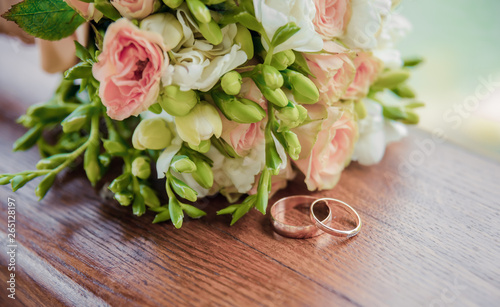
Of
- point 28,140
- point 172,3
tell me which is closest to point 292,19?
point 172,3

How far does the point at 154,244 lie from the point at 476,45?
94 cm

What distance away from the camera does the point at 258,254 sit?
50cm

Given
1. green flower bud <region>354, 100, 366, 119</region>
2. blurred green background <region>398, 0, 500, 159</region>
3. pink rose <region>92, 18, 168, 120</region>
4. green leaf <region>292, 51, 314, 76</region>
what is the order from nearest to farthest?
pink rose <region>92, 18, 168, 120</region>, green leaf <region>292, 51, 314, 76</region>, green flower bud <region>354, 100, 366, 119</region>, blurred green background <region>398, 0, 500, 159</region>

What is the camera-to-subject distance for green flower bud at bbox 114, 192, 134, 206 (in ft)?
1.77

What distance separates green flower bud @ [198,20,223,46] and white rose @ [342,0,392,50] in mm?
201

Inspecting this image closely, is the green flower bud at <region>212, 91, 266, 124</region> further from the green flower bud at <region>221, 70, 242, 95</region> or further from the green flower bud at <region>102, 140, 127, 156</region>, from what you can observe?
the green flower bud at <region>102, 140, 127, 156</region>

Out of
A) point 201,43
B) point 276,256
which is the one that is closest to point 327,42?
point 201,43

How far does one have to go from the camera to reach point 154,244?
520 millimetres

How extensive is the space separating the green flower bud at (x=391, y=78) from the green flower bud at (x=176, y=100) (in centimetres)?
38

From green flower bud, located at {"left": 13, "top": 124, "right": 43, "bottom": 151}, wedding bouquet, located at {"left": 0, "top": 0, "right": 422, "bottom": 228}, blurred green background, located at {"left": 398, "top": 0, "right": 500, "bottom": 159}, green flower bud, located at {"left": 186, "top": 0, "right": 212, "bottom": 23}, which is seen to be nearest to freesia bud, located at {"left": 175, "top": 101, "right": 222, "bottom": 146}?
wedding bouquet, located at {"left": 0, "top": 0, "right": 422, "bottom": 228}

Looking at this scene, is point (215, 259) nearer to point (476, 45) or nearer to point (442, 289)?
point (442, 289)

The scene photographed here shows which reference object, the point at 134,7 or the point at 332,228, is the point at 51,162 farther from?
the point at 332,228

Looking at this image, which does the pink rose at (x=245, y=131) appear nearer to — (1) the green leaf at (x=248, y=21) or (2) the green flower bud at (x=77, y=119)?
(1) the green leaf at (x=248, y=21)

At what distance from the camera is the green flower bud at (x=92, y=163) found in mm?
598
